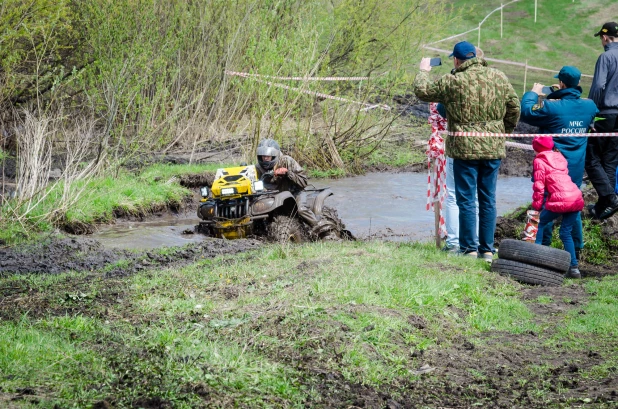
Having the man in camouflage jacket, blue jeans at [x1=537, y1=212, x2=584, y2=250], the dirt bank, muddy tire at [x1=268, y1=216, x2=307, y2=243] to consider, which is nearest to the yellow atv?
muddy tire at [x1=268, y1=216, x2=307, y2=243]

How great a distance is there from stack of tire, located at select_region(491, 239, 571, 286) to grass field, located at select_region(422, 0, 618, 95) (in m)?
24.4

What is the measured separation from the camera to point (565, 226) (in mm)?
10242

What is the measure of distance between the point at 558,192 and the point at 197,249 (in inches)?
184

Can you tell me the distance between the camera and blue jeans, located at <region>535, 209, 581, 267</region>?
1020cm

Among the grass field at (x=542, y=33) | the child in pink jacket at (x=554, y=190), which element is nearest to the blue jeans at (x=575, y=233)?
the child in pink jacket at (x=554, y=190)

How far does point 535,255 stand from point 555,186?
1110mm

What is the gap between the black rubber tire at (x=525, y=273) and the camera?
30.5 feet

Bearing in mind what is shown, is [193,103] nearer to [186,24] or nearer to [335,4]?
[186,24]

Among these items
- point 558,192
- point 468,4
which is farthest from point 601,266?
point 468,4

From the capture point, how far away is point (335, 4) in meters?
21.8

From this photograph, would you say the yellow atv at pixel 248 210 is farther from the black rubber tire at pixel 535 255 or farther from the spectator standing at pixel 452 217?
the black rubber tire at pixel 535 255

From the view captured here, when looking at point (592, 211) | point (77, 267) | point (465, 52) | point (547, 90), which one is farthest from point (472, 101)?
point (77, 267)

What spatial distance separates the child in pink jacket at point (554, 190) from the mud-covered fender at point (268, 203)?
4.08 m

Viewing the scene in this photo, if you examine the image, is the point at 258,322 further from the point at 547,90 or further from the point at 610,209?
the point at 610,209
